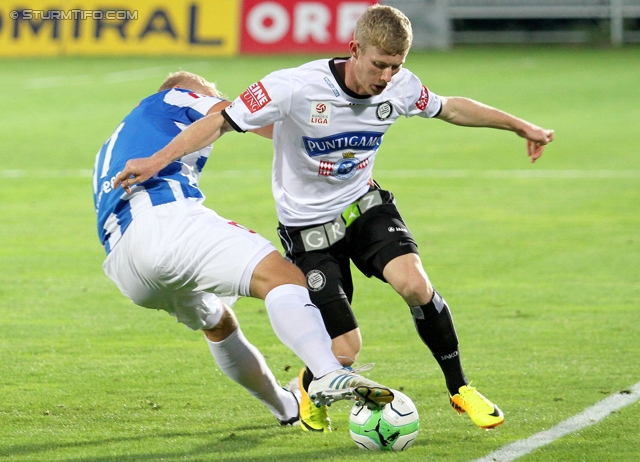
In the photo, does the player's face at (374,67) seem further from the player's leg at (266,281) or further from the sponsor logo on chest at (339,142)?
the player's leg at (266,281)

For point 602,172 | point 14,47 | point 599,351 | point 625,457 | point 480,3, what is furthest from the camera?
point 480,3

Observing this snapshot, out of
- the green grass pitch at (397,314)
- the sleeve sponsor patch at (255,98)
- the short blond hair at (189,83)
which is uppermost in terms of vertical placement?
the sleeve sponsor patch at (255,98)

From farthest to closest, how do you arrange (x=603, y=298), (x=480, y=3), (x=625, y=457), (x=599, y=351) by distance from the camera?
(x=480, y=3), (x=603, y=298), (x=599, y=351), (x=625, y=457)

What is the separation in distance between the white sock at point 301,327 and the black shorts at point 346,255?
0.65 m

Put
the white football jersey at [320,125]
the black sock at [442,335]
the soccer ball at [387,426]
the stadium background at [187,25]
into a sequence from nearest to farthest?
the soccer ball at [387,426]
the white football jersey at [320,125]
the black sock at [442,335]
the stadium background at [187,25]

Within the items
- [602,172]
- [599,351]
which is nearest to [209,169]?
[602,172]

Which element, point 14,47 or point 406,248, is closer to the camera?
point 406,248

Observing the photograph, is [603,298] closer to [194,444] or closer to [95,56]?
[194,444]

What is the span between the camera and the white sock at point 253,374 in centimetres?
523

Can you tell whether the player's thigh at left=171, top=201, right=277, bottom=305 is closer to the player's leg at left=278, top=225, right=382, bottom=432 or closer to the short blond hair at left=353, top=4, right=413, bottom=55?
the player's leg at left=278, top=225, right=382, bottom=432

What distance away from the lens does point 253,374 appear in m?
5.22

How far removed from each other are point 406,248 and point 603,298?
2.93m

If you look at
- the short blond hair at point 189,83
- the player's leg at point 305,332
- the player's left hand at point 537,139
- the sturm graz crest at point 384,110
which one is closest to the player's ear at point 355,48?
the sturm graz crest at point 384,110

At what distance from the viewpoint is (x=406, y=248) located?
16.6 feet
